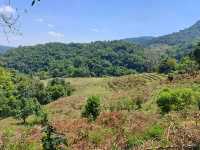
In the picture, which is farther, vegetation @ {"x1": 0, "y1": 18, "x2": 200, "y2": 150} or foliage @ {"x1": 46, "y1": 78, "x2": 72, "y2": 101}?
foliage @ {"x1": 46, "y1": 78, "x2": 72, "y2": 101}

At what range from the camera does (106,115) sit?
15391mm

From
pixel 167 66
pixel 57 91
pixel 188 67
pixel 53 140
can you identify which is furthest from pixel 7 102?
pixel 53 140

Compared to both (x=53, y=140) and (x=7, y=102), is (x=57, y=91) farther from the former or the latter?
(x=53, y=140)

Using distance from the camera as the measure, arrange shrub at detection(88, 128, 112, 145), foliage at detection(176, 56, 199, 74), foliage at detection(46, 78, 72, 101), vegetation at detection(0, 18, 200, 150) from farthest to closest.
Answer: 1. foliage at detection(46, 78, 72, 101)
2. foliage at detection(176, 56, 199, 74)
3. shrub at detection(88, 128, 112, 145)
4. vegetation at detection(0, 18, 200, 150)

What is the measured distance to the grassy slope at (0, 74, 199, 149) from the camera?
923cm

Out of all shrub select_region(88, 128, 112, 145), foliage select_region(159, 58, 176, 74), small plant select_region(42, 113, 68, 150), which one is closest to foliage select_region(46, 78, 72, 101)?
foliage select_region(159, 58, 176, 74)

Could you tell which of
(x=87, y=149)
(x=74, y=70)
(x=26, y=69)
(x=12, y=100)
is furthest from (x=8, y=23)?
(x=26, y=69)

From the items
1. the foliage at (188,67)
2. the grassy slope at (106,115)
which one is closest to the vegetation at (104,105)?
the grassy slope at (106,115)

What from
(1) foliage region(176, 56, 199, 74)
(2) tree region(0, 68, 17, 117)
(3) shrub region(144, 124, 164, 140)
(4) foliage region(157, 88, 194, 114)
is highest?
(3) shrub region(144, 124, 164, 140)

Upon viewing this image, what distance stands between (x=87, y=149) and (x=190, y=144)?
188 cm

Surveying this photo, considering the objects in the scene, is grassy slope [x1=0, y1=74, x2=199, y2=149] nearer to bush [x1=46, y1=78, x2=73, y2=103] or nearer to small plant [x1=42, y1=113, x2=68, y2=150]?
small plant [x1=42, y1=113, x2=68, y2=150]

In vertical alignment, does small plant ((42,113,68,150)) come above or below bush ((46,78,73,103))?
above

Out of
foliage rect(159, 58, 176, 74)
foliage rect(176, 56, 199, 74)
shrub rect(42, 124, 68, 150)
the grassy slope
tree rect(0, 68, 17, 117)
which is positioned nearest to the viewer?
the grassy slope

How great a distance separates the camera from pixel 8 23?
544 centimetres
